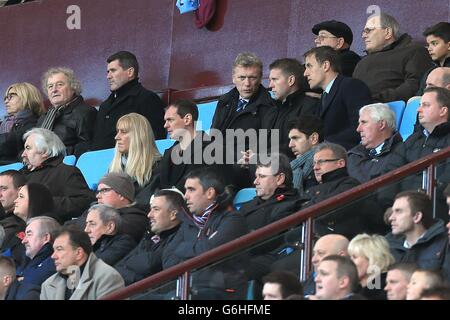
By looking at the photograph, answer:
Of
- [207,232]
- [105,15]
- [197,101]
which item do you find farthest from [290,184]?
[105,15]

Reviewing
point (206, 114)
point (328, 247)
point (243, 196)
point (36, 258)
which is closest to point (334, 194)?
point (243, 196)

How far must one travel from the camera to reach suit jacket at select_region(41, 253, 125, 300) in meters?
7.98

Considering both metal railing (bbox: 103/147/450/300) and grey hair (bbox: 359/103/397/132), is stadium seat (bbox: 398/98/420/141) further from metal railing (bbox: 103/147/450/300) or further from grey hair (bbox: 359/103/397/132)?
metal railing (bbox: 103/147/450/300)

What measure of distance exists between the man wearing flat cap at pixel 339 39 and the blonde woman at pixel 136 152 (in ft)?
4.66

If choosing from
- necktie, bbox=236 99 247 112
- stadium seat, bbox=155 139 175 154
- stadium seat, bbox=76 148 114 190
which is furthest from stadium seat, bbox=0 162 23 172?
necktie, bbox=236 99 247 112

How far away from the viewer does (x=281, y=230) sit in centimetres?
722

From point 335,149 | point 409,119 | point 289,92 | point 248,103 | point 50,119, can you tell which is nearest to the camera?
point 335,149

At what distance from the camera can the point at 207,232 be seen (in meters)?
8.37

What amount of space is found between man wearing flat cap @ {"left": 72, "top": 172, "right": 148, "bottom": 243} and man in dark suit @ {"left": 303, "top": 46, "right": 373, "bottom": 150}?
1312mm

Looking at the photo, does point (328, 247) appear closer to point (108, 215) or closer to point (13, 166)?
point (108, 215)

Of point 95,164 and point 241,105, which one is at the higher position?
point 241,105

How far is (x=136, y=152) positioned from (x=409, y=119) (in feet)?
6.20

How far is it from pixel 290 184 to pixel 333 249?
5.23ft

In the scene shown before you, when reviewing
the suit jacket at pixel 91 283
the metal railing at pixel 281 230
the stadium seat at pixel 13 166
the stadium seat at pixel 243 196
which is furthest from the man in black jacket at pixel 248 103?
the metal railing at pixel 281 230
